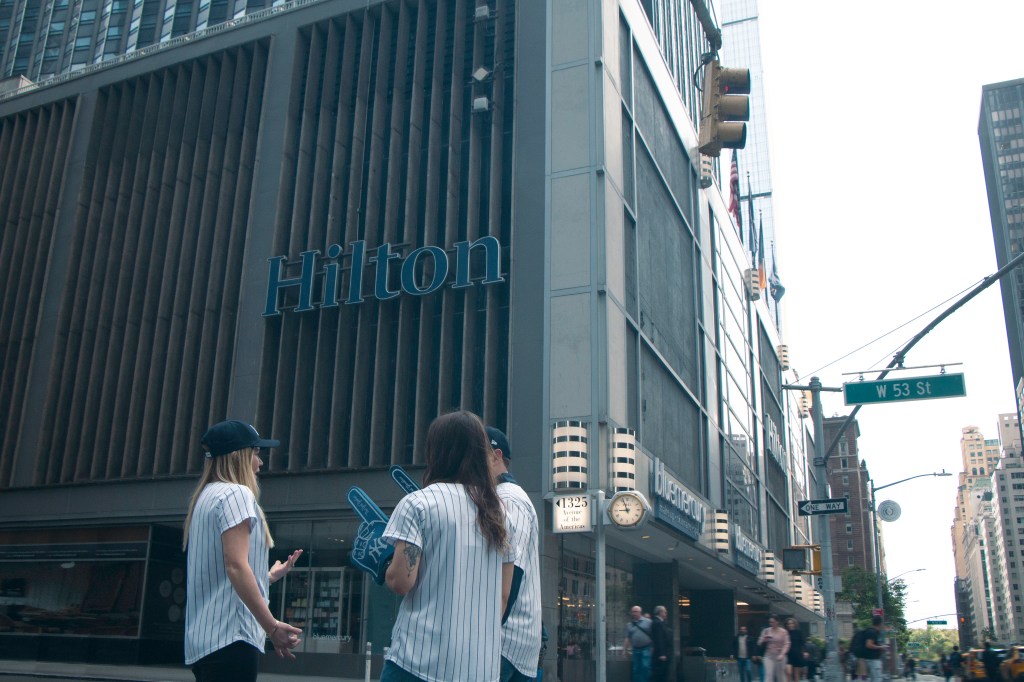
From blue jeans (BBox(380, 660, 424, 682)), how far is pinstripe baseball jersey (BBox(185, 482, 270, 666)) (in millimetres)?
961

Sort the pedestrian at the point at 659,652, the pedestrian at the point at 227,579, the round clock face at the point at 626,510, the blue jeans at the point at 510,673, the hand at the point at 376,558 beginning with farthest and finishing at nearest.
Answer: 1. the round clock face at the point at 626,510
2. the pedestrian at the point at 659,652
3. the blue jeans at the point at 510,673
4. the pedestrian at the point at 227,579
5. the hand at the point at 376,558

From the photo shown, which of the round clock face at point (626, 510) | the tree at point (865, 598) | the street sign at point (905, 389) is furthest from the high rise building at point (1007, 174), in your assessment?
the street sign at point (905, 389)

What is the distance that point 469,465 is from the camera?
3967 mm

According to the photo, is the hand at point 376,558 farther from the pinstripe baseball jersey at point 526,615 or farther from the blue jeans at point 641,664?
the blue jeans at point 641,664

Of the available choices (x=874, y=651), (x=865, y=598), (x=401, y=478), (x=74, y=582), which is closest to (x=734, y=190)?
(x=874, y=651)

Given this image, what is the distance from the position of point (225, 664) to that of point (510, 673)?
4.98 ft

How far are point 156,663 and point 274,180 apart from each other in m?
14.4

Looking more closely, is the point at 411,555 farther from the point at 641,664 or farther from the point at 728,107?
the point at 641,664

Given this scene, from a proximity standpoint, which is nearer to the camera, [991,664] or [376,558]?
[376,558]

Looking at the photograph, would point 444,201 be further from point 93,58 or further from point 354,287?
point 93,58

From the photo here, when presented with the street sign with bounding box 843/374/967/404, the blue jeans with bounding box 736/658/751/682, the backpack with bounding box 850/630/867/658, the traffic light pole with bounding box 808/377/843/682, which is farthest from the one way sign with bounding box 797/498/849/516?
the blue jeans with bounding box 736/658/751/682

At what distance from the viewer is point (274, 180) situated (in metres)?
30.2

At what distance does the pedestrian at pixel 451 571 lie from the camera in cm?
364

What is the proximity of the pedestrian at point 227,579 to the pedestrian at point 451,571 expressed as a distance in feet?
2.72
